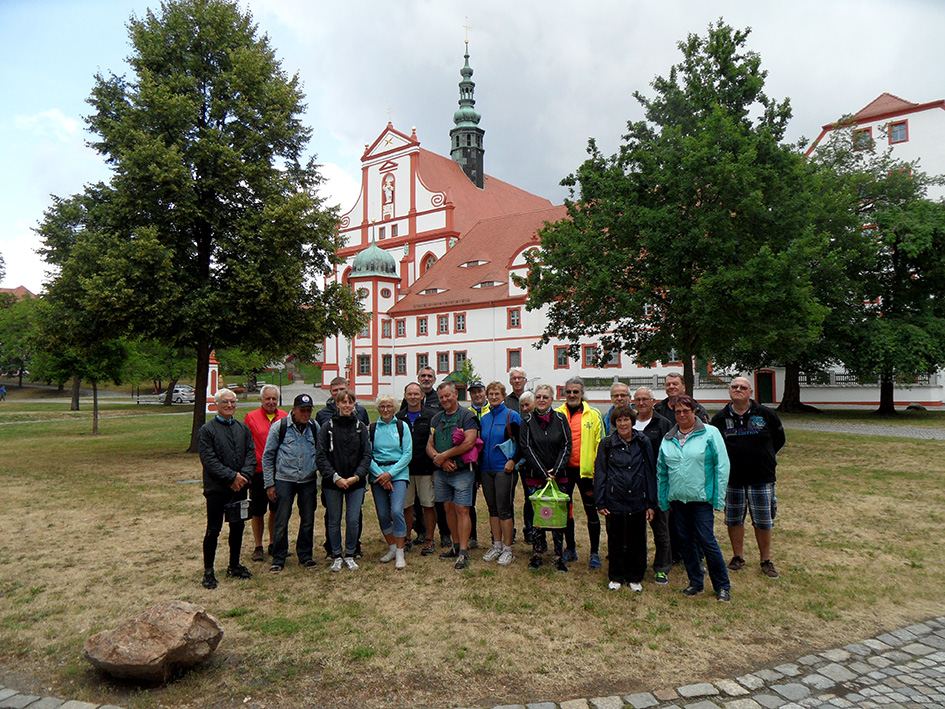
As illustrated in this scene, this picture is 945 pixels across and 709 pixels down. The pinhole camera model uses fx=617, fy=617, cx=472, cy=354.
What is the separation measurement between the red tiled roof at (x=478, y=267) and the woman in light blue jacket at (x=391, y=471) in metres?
34.1

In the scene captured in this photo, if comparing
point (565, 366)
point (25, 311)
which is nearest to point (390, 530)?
point (565, 366)

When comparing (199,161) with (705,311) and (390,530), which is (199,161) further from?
(705,311)

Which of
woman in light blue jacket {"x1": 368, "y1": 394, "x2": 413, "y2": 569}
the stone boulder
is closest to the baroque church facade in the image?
woman in light blue jacket {"x1": 368, "y1": 394, "x2": 413, "y2": 569}

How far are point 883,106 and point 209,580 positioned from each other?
121 feet

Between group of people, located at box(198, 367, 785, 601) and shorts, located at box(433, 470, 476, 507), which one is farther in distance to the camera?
shorts, located at box(433, 470, 476, 507)

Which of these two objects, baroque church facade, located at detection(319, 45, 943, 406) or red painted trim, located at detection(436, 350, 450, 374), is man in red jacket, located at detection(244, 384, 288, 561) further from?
red painted trim, located at detection(436, 350, 450, 374)

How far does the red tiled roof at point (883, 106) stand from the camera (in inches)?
1183

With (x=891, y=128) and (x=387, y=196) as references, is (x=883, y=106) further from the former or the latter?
(x=387, y=196)

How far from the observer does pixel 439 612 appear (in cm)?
493

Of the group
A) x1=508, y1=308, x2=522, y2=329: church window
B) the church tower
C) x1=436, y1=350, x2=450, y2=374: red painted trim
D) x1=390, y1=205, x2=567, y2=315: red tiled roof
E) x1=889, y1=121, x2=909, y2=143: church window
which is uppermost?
the church tower

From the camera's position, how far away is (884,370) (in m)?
22.6

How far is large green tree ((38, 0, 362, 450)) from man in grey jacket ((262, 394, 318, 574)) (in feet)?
25.3

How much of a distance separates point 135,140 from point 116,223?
5.88 ft

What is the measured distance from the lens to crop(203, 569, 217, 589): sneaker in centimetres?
555
